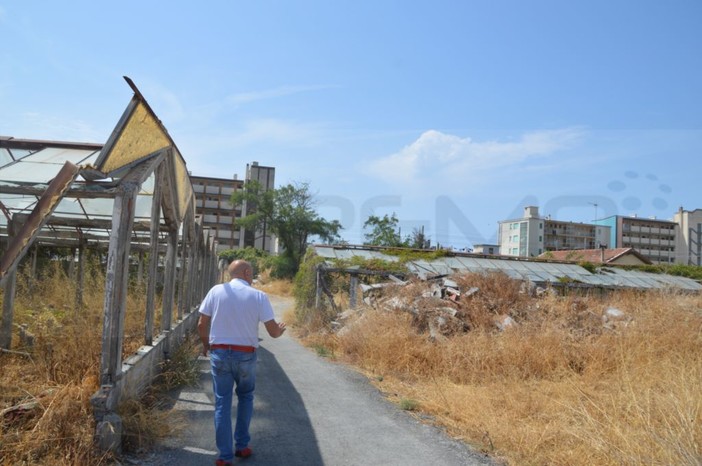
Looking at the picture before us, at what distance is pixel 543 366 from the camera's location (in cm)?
920

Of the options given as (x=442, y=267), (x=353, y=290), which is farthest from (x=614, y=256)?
(x=353, y=290)

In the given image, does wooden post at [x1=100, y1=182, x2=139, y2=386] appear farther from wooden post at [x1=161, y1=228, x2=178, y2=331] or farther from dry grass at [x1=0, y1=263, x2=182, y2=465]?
wooden post at [x1=161, y1=228, x2=178, y2=331]

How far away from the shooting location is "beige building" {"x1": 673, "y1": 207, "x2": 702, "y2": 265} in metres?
88.2

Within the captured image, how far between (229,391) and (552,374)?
6199 millimetres

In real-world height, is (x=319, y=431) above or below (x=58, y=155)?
below

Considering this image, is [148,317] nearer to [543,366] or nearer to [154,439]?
[154,439]

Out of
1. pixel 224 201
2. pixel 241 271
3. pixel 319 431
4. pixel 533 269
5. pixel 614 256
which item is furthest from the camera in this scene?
pixel 224 201

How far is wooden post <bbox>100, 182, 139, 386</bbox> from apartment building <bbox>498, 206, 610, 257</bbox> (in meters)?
→ 77.3

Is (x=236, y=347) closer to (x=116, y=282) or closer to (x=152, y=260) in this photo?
(x=116, y=282)

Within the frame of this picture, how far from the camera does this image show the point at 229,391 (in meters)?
4.78

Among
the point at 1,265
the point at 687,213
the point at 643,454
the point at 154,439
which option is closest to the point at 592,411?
the point at 643,454

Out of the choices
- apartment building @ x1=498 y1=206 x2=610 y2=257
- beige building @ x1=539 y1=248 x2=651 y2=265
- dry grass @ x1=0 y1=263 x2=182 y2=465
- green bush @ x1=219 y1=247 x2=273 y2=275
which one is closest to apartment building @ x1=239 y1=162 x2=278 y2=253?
green bush @ x1=219 y1=247 x2=273 y2=275

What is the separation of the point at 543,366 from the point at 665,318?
3.65 m

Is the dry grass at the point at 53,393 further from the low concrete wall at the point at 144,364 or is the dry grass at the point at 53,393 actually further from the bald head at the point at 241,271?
the bald head at the point at 241,271
